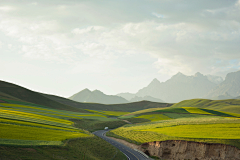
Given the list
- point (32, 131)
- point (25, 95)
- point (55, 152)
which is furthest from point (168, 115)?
point (25, 95)

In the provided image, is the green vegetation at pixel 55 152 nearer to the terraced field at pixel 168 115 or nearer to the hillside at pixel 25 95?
the terraced field at pixel 168 115

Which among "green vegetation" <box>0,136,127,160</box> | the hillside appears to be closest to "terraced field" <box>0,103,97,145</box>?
Result: "green vegetation" <box>0,136,127,160</box>

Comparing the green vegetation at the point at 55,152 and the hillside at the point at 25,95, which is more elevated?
the hillside at the point at 25,95

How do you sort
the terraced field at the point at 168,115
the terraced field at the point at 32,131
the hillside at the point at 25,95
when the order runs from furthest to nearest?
the hillside at the point at 25,95
the terraced field at the point at 168,115
the terraced field at the point at 32,131

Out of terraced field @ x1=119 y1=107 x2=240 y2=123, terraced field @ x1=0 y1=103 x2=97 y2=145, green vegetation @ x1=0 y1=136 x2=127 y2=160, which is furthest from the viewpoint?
terraced field @ x1=119 y1=107 x2=240 y2=123

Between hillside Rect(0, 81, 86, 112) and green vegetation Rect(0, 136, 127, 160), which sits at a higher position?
hillside Rect(0, 81, 86, 112)

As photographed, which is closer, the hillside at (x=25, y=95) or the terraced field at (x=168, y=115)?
the terraced field at (x=168, y=115)

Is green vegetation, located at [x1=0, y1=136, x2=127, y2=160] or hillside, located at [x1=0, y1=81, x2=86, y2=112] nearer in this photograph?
green vegetation, located at [x1=0, y1=136, x2=127, y2=160]

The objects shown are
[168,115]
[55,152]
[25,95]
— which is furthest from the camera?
[25,95]

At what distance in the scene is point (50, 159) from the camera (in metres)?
26.2

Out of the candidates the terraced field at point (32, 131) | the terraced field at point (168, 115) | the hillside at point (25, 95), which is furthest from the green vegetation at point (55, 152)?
the hillside at point (25, 95)

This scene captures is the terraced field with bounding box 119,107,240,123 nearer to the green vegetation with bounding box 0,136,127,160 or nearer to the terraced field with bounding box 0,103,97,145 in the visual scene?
the terraced field with bounding box 0,103,97,145

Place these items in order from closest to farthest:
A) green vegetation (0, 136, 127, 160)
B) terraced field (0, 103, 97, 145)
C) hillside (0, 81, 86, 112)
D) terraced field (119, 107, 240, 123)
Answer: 1. green vegetation (0, 136, 127, 160)
2. terraced field (0, 103, 97, 145)
3. terraced field (119, 107, 240, 123)
4. hillside (0, 81, 86, 112)

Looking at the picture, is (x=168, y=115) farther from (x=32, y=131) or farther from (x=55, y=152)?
(x=55, y=152)
